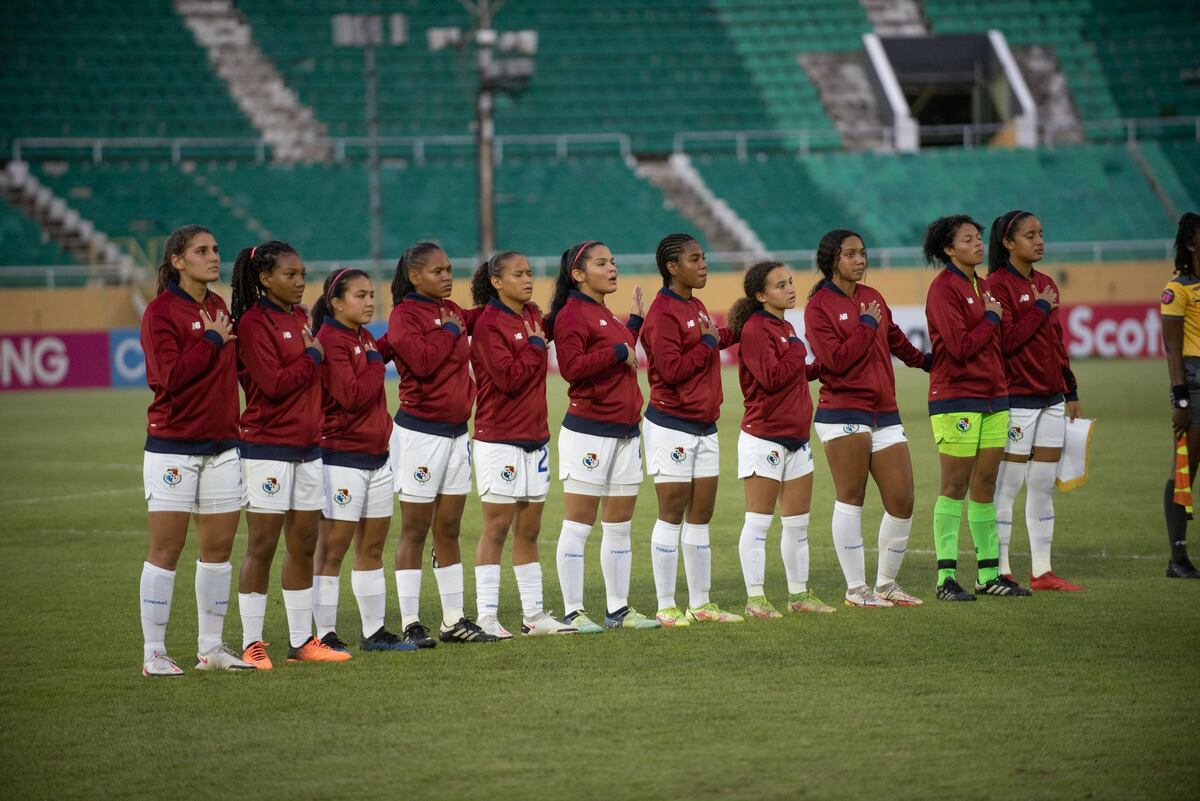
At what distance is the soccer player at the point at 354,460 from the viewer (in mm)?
7531

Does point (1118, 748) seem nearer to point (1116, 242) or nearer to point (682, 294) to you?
point (682, 294)

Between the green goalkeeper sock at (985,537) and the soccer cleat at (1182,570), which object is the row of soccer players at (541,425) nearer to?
the green goalkeeper sock at (985,537)

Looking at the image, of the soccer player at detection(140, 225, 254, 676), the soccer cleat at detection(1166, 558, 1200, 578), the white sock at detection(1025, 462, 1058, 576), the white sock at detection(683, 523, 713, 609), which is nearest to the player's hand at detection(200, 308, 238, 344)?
the soccer player at detection(140, 225, 254, 676)

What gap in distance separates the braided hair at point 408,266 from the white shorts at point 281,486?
105 cm

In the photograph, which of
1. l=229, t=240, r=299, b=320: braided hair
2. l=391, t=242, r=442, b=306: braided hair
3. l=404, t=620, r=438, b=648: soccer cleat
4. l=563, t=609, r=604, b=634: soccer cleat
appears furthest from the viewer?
l=563, t=609, r=604, b=634: soccer cleat

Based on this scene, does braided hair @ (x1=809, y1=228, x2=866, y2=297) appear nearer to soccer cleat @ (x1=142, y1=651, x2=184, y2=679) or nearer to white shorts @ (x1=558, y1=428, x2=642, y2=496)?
white shorts @ (x1=558, y1=428, x2=642, y2=496)

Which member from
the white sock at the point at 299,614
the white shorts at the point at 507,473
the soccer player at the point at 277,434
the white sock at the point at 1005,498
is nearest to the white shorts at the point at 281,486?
the soccer player at the point at 277,434

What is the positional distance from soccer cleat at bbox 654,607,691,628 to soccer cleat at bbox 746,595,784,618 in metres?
0.37

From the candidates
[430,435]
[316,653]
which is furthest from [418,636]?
[430,435]

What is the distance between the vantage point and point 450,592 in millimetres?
7844

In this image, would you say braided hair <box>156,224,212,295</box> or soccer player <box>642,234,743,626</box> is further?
soccer player <box>642,234,743,626</box>

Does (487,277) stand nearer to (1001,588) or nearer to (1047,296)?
(1047,296)

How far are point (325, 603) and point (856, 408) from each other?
9.89ft

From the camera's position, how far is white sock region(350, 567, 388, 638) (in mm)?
7621
